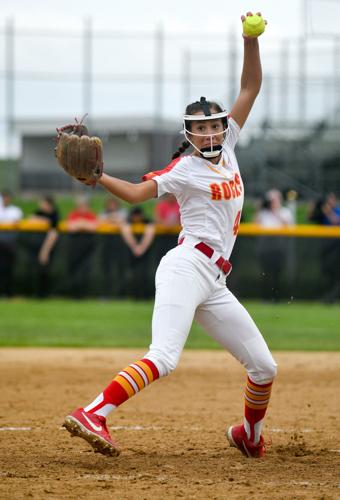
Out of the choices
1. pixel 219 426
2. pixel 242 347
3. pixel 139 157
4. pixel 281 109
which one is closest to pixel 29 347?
pixel 219 426

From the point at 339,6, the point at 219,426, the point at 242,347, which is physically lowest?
the point at 219,426

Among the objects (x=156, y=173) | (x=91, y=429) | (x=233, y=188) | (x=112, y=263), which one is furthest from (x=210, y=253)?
(x=112, y=263)

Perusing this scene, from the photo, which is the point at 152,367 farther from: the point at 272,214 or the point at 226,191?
the point at 272,214

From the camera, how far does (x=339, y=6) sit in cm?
1334

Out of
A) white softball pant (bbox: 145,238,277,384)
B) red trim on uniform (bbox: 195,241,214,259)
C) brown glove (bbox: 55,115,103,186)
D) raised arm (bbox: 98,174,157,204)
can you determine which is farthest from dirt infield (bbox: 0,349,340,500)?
brown glove (bbox: 55,115,103,186)

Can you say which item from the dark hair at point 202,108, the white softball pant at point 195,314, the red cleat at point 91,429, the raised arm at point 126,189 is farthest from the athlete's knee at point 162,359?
the dark hair at point 202,108

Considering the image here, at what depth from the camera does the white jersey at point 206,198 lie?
5527mm

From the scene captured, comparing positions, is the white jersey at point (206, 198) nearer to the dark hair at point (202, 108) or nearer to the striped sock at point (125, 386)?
the dark hair at point (202, 108)

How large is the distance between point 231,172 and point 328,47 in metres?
19.9

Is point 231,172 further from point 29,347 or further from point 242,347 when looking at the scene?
point 29,347

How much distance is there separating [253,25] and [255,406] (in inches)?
95.6

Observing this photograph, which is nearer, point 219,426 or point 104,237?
point 219,426

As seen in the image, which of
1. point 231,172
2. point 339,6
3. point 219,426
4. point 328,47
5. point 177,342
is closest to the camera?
point 177,342

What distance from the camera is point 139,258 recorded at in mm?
16609
